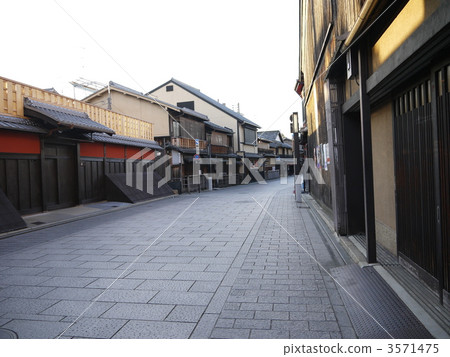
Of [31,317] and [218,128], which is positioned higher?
[218,128]

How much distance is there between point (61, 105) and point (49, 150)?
96.7 inches

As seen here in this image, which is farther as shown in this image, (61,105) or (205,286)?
(61,105)

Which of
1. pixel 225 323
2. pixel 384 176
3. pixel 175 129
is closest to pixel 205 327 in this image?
pixel 225 323

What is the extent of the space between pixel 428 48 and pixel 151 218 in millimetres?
10881

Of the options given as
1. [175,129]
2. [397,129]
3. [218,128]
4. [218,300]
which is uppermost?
[218,128]

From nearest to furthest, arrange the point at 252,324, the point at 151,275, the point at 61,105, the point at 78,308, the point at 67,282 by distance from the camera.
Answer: the point at 252,324, the point at 78,308, the point at 67,282, the point at 151,275, the point at 61,105

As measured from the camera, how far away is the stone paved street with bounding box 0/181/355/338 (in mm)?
3484

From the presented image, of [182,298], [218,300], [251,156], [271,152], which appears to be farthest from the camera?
[271,152]

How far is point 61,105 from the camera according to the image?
1509 centimetres

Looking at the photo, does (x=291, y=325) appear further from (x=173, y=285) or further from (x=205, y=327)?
(x=173, y=285)

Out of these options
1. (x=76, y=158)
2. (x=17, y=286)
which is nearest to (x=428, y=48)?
(x=17, y=286)

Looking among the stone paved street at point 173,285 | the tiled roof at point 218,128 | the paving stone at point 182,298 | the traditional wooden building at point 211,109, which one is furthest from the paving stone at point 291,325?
the traditional wooden building at point 211,109

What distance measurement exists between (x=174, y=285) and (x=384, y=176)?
4.31 metres

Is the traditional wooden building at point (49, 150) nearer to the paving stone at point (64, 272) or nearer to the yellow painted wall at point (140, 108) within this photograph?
the paving stone at point (64, 272)
